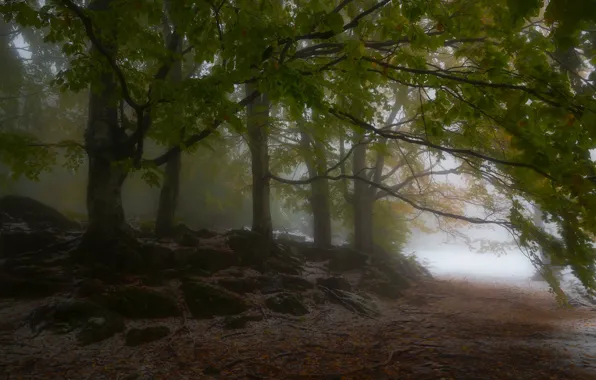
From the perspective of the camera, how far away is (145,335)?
5.65 metres

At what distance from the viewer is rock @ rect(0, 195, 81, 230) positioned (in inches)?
439

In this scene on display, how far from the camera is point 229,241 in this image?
1012 centimetres

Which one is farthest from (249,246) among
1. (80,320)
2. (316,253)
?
(80,320)

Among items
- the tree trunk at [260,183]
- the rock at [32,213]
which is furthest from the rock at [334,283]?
the rock at [32,213]

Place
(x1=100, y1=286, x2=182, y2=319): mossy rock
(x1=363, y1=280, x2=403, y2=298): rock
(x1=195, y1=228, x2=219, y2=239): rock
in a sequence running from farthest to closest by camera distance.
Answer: (x1=363, y1=280, x2=403, y2=298): rock, (x1=195, y1=228, x2=219, y2=239): rock, (x1=100, y1=286, x2=182, y2=319): mossy rock

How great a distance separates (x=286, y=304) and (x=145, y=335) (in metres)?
3.05

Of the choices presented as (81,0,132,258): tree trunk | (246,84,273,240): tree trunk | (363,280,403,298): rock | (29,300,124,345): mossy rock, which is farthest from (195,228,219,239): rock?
(29,300,124,345): mossy rock

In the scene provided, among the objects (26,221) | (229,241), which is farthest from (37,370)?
(26,221)

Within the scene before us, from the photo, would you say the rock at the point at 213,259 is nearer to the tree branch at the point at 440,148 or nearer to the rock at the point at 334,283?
the rock at the point at 334,283

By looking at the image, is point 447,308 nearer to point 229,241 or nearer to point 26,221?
point 229,241

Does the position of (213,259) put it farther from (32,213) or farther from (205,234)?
(32,213)

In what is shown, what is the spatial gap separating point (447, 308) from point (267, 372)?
6.81 m

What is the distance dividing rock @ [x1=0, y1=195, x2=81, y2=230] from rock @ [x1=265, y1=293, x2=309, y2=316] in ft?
23.8

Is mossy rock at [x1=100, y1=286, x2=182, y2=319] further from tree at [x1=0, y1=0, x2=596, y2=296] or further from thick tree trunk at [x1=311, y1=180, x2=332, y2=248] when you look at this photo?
thick tree trunk at [x1=311, y1=180, x2=332, y2=248]
